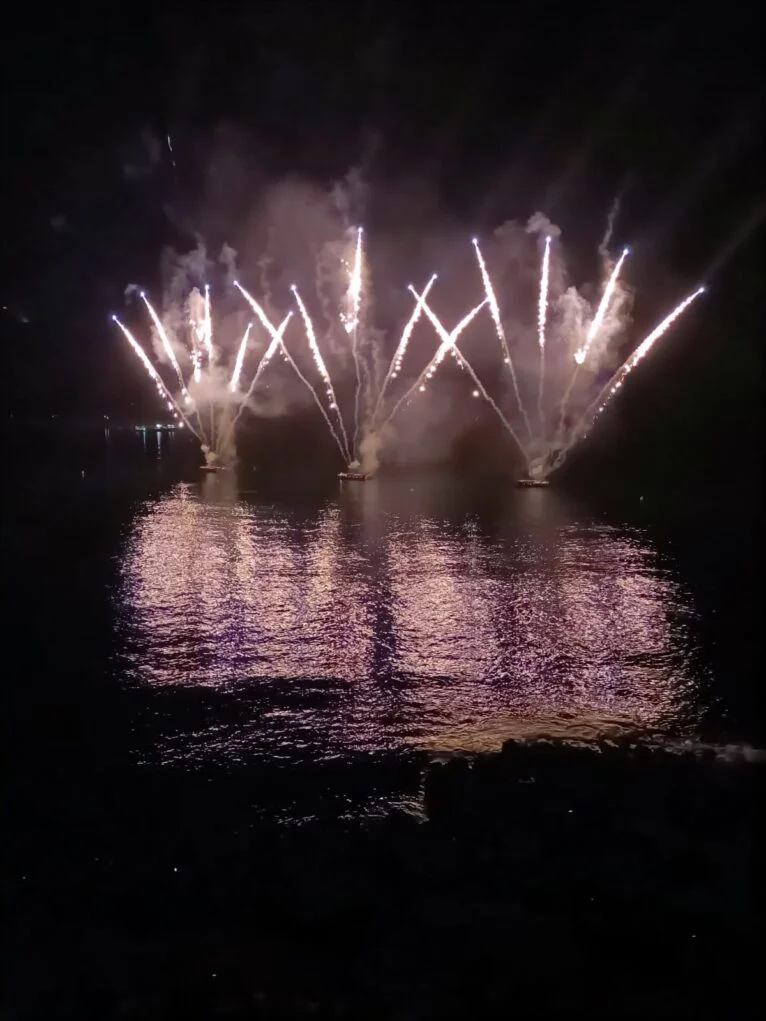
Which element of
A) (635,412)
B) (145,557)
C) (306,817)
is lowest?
(306,817)

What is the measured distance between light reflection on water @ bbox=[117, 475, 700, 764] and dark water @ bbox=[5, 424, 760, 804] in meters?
0.05

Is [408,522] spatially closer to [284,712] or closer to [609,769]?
[284,712]

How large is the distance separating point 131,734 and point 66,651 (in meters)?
4.22

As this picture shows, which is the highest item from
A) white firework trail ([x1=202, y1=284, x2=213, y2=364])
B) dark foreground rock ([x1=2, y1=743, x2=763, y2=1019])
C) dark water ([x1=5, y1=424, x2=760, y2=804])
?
white firework trail ([x1=202, y1=284, x2=213, y2=364])

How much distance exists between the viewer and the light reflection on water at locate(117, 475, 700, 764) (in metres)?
10.8

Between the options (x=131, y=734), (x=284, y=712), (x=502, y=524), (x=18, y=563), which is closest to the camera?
(x=131, y=734)

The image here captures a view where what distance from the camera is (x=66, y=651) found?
13930 millimetres

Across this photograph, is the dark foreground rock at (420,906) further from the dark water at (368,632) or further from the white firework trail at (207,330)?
the white firework trail at (207,330)

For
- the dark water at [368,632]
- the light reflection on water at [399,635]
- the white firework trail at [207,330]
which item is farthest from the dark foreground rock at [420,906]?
the white firework trail at [207,330]

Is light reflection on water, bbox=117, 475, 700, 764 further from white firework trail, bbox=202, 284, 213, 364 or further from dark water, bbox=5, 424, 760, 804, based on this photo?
white firework trail, bbox=202, 284, 213, 364

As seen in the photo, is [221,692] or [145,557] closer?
[221,692]

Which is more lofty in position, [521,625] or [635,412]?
[635,412]

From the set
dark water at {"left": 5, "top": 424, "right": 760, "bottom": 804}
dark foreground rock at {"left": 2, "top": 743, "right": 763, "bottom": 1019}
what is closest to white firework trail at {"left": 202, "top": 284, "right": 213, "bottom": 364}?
dark water at {"left": 5, "top": 424, "right": 760, "bottom": 804}

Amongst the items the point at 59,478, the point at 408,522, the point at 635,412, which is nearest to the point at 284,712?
the point at 408,522
